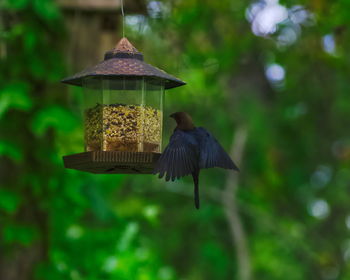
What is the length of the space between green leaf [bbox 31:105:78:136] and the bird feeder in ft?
6.71

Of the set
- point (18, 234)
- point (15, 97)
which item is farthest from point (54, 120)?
point (18, 234)

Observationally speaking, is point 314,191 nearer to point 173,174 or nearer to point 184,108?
point 184,108

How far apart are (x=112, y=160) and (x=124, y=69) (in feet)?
1.45

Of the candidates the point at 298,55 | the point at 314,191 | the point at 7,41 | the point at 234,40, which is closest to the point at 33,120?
the point at 7,41

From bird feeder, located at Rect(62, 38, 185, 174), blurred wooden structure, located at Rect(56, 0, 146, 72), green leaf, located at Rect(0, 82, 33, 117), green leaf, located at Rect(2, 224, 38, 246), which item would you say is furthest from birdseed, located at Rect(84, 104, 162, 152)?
blurred wooden structure, located at Rect(56, 0, 146, 72)

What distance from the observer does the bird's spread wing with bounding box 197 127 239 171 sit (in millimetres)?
4359

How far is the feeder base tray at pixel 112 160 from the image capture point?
13.8 feet

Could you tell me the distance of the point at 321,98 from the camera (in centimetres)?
1243

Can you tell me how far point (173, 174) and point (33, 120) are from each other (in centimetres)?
291

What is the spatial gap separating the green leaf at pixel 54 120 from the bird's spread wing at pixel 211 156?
93.9 inches

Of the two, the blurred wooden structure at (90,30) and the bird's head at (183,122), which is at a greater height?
the blurred wooden structure at (90,30)

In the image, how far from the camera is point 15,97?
6.65 meters

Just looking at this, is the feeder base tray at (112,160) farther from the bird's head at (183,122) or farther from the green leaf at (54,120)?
the green leaf at (54,120)

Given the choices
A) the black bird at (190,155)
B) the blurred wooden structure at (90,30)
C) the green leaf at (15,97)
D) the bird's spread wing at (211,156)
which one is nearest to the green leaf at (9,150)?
the green leaf at (15,97)
